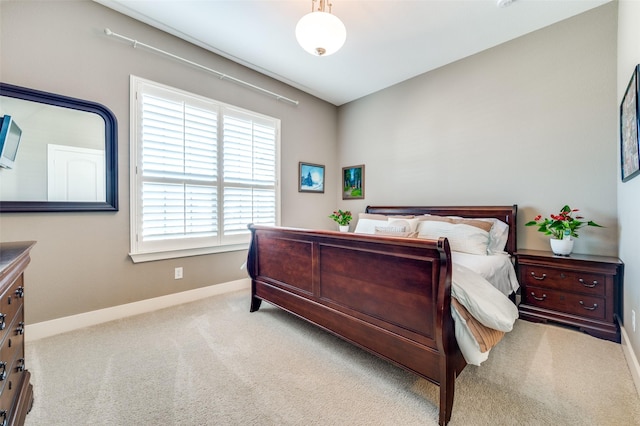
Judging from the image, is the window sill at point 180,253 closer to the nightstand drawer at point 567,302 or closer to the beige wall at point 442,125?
the beige wall at point 442,125

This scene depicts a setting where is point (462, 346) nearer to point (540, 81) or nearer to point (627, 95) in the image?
point (627, 95)

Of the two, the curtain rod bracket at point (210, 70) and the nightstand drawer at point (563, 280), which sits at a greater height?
the curtain rod bracket at point (210, 70)

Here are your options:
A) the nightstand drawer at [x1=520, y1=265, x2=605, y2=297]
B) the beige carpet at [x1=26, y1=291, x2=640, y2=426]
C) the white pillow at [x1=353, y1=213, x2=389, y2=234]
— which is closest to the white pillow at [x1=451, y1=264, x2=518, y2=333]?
the beige carpet at [x1=26, y1=291, x2=640, y2=426]

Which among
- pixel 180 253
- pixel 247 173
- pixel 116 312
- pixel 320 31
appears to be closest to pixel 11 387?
pixel 116 312

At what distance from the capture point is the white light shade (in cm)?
200

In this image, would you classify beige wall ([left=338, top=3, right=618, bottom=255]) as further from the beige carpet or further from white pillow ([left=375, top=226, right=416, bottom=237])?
the beige carpet

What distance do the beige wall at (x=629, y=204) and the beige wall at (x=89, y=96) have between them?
3754mm

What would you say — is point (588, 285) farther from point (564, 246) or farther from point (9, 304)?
point (9, 304)

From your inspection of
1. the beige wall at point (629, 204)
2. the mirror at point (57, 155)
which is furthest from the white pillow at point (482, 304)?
the mirror at point (57, 155)

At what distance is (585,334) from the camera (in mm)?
2301

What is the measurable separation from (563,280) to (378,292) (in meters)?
2.01

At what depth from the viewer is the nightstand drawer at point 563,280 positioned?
2271mm

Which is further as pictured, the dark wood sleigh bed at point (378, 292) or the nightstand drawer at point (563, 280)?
the nightstand drawer at point (563, 280)

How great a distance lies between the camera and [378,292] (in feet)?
5.56
